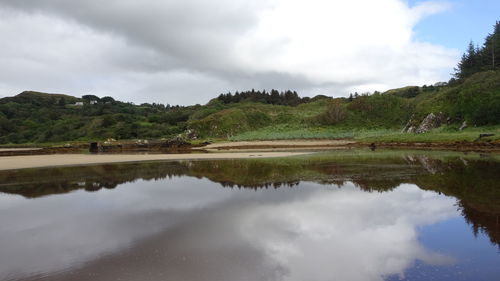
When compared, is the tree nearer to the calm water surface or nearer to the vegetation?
the vegetation

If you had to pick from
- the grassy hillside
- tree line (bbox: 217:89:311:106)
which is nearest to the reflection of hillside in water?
the grassy hillside

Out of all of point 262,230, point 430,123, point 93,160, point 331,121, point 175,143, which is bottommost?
point 93,160

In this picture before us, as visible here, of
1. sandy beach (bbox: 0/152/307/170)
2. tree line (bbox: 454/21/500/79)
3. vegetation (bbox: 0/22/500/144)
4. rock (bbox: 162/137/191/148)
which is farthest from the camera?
tree line (bbox: 454/21/500/79)

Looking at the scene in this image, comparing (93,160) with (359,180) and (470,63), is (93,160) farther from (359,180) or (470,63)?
(470,63)

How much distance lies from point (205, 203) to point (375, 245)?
7.14 meters

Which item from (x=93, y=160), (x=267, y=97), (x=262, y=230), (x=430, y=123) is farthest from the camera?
(x=267, y=97)

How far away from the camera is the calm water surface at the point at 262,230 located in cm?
691

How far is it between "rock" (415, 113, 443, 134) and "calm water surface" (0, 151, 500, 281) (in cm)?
3578

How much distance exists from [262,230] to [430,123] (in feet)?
164

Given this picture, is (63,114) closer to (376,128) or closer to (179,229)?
(376,128)

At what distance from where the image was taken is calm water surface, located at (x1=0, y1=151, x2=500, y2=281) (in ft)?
22.7

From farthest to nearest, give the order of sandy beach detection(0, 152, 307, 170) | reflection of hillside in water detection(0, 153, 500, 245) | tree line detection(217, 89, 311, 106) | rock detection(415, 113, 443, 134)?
tree line detection(217, 89, 311, 106), rock detection(415, 113, 443, 134), sandy beach detection(0, 152, 307, 170), reflection of hillside in water detection(0, 153, 500, 245)

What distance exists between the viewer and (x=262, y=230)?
378 inches

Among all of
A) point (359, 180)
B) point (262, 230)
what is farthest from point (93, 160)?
point (262, 230)
